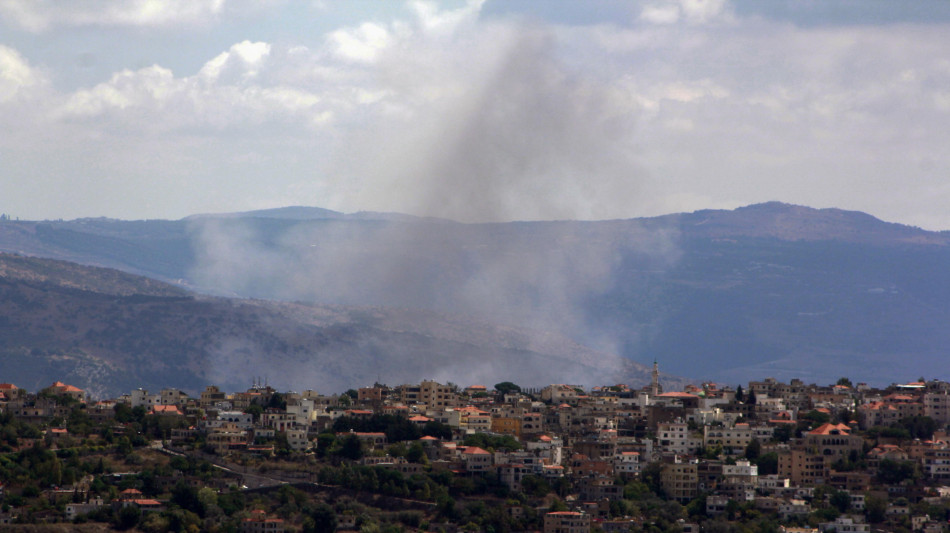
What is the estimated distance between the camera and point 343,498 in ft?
302

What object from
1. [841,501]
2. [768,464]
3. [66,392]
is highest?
[66,392]

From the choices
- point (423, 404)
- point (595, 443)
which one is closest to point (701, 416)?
point (595, 443)

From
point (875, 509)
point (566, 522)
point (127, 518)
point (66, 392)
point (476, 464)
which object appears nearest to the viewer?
point (127, 518)

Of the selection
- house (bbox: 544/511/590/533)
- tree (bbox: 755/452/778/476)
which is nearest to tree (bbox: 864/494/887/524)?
tree (bbox: 755/452/778/476)

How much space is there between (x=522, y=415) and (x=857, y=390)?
24.9 meters

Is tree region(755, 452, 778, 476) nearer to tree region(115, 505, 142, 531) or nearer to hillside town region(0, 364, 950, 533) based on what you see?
hillside town region(0, 364, 950, 533)

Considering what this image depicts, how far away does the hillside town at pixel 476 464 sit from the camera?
294ft

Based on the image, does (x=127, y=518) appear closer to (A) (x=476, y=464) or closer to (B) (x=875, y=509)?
→ (A) (x=476, y=464)

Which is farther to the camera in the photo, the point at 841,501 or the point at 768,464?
the point at 768,464

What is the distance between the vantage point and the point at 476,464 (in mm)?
97750

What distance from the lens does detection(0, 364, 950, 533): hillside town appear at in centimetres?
8962

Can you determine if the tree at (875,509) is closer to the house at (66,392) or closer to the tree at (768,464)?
the tree at (768,464)

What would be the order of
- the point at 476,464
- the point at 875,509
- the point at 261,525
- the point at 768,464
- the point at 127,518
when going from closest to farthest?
the point at 127,518, the point at 261,525, the point at 875,509, the point at 476,464, the point at 768,464

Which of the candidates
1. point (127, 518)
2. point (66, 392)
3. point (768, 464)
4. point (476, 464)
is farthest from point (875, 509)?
point (66, 392)
